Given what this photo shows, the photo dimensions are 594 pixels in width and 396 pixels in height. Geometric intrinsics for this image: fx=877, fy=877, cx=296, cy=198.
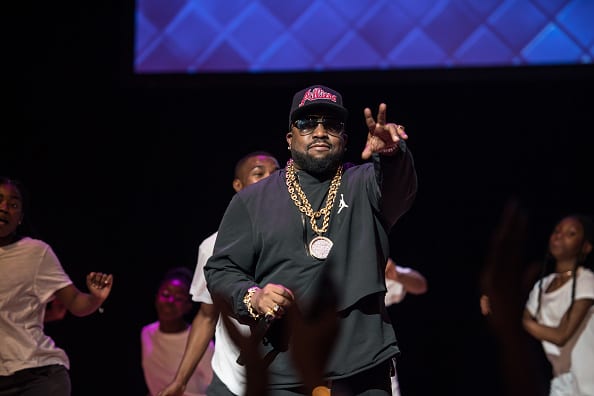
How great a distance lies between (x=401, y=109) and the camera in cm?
598

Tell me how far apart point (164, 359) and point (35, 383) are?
1.62 metres

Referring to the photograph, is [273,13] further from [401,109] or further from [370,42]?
[401,109]

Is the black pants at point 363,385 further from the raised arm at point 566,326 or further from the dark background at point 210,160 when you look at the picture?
the dark background at point 210,160

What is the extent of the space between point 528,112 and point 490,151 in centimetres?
37

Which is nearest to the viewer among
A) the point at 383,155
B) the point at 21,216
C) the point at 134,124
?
the point at 383,155

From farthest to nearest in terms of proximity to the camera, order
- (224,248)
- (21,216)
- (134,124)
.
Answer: (134,124) < (21,216) < (224,248)

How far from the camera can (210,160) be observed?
6.23m

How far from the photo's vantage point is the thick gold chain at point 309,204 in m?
2.98

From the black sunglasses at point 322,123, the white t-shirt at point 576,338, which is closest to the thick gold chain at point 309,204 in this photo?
the black sunglasses at point 322,123

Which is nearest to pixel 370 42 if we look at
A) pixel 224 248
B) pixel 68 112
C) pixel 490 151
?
pixel 490 151

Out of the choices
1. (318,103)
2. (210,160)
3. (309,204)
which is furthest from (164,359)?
(318,103)

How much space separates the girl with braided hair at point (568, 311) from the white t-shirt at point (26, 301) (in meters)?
2.63

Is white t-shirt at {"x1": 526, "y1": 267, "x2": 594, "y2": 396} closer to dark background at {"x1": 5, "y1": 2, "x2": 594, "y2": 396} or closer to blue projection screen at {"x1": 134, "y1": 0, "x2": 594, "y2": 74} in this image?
dark background at {"x1": 5, "y1": 2, "x2": 594, "y2": 396}

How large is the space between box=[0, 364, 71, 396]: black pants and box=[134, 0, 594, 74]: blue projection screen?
8.66 feet
